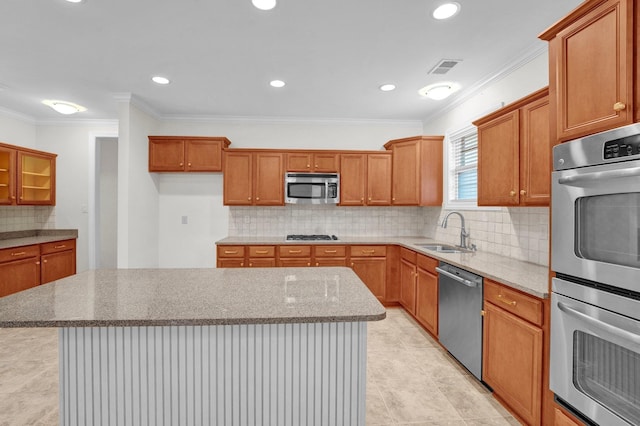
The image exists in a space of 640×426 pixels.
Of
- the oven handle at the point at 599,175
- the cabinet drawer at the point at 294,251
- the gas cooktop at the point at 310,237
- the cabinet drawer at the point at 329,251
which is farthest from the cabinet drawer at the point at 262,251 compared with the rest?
the oven handle at the point at 599,175

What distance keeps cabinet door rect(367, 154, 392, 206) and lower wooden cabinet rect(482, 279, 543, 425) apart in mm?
2348

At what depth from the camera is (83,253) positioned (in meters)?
5.04

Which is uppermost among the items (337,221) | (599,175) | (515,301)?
(599,175)

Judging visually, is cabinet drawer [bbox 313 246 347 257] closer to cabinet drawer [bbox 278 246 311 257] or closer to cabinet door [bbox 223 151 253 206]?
cabinet drawer [bbox 278 246 311 257]

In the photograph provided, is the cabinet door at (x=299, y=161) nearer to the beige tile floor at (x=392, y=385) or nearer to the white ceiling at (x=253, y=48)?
the white ceiling at (x=253, y=48)

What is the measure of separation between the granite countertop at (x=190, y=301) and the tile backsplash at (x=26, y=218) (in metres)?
3.88

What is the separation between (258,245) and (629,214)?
3.55m

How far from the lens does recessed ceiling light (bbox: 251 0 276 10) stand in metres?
2.12

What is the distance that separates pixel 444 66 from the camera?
3.06 meters

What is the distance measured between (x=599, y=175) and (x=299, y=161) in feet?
11.5

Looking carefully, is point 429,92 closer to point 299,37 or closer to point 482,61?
point 482,61

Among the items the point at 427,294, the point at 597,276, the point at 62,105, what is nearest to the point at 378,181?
the point at 427,294

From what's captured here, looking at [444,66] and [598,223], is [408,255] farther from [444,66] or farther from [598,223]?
[598,223]

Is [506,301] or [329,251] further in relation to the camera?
[329,251]
